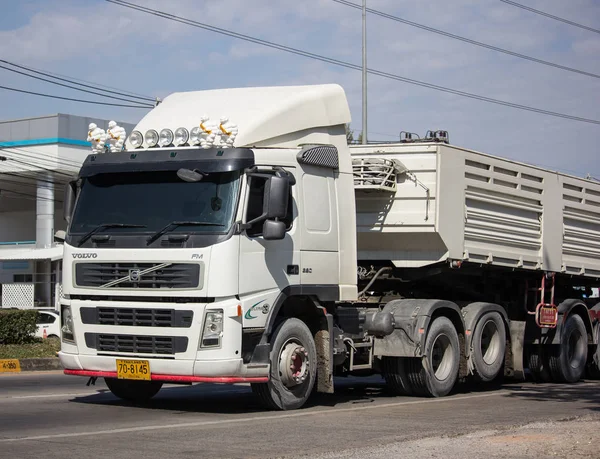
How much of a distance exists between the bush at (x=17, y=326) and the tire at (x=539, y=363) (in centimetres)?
1094

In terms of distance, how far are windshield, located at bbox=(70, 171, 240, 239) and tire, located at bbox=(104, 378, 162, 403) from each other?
6.98 feet

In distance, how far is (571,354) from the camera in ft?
54.7

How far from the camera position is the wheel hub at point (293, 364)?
10.9 meters

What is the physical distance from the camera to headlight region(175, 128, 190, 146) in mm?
10930

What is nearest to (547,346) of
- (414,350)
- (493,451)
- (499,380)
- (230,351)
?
(499,380)

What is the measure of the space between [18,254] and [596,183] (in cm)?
3158

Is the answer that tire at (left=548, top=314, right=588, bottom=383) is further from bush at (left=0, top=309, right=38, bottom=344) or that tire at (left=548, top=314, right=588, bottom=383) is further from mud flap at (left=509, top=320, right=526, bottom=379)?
bush at (left=0, top=309, right=38, bottom=344)

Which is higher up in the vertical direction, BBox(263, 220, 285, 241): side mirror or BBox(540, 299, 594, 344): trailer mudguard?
BBox(263, 220, 285, 241): side mirror

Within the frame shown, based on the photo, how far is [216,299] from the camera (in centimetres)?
1023

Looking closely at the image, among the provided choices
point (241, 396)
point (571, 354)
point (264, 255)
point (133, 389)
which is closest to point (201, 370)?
point (264, 255)

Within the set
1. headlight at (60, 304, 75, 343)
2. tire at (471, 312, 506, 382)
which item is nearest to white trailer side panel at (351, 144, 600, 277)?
tire at (471, 312, 506, 382)

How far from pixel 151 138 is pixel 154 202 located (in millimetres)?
901

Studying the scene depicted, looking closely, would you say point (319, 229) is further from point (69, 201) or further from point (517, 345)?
point (517, 345)

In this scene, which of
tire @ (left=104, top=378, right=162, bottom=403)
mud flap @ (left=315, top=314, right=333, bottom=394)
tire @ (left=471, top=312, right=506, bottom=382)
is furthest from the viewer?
tire @ (left=471, top=312, right=506, bottom=382)
